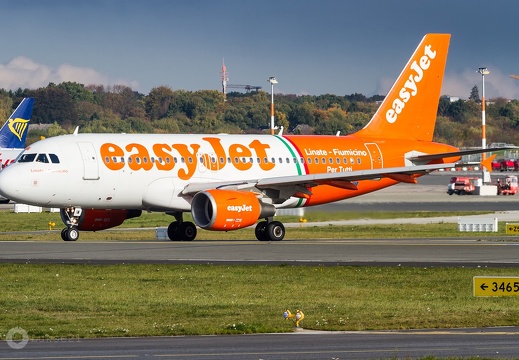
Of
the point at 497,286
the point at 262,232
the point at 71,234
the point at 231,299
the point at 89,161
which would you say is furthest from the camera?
the point at 262,232

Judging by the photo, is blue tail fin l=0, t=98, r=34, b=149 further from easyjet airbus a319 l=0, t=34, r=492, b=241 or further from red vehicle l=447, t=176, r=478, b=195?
easyjet airbus a319 l=0, t=34, r=492, b=241

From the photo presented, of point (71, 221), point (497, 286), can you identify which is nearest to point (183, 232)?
point (71, 221)

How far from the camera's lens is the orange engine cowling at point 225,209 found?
1727 inches

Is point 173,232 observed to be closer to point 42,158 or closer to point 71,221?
point 71,221

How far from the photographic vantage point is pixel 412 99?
182 ft

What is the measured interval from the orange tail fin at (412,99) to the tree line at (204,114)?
78783 mm

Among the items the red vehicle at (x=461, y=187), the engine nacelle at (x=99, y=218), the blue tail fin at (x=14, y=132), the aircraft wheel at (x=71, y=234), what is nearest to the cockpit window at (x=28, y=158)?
the engine nacelle at (x=99, y=218)

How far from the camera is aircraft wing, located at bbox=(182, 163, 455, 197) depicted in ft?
153

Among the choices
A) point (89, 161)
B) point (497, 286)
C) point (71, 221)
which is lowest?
point (497, 286)

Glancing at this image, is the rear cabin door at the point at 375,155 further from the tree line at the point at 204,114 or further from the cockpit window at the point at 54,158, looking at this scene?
the tree line at the point at 204,114

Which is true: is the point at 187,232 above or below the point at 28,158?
below

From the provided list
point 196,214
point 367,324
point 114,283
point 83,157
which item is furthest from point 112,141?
point 367,324

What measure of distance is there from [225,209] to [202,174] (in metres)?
4.78

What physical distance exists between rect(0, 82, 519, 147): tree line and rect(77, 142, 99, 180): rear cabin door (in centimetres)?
8504
